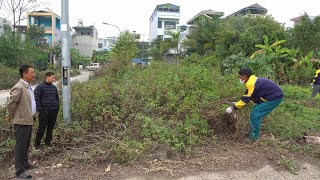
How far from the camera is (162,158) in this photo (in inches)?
173

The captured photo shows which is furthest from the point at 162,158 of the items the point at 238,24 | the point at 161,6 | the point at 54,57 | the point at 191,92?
the point at 161,6

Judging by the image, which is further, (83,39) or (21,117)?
(83,39)

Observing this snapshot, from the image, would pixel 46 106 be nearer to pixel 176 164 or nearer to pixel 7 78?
pixel 176 164

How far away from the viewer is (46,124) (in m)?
5.02

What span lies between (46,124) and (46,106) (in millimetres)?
344

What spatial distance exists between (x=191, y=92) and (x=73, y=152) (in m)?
2.78

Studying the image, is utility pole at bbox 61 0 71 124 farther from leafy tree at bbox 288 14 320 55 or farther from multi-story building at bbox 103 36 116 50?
multi-story building at bbox 103 36 116 50

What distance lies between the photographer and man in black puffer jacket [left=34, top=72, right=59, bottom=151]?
16.1 feet

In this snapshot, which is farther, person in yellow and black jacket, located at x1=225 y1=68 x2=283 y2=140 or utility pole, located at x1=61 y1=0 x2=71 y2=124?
utility pole, located at x1=61 y1=0 x2=71 y2=124

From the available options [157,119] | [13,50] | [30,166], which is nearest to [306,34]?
[157,119]

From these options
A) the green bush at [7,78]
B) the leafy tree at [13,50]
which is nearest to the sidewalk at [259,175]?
the green bush at [7,78]

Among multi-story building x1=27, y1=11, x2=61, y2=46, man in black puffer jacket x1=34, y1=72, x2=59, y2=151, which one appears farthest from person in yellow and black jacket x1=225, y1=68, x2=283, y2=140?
multi-story building x1=27, y1=11, x2=61, y2=46

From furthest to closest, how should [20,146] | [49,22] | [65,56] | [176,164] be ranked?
1. [49,22]
2. [65,56]
3. [176,164]
4. [20,146]

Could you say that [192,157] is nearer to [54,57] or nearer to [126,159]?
[126,159]
